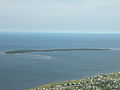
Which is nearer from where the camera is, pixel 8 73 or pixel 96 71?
pixel 8 73

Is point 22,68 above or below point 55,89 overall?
above

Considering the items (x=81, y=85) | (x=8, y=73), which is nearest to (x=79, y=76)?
(x=81, y=85)

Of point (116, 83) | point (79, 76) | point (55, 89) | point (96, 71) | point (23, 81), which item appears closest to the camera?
point (55, 89)

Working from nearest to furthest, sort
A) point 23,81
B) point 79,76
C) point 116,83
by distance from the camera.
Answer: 1. point 116,83
2. point 23,81
3. point 79,76

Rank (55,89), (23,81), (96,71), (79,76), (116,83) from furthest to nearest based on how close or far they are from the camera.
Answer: (96,71) → (79,76) → (23,81) → (116,83) → (55,89)

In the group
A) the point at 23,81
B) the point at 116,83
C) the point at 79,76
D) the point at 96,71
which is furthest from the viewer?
the point at 96,71

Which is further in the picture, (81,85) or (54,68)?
(54,68)

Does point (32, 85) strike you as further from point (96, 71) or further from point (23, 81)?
point (96, 71)

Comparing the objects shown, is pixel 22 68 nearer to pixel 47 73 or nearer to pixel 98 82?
pixel 47 73

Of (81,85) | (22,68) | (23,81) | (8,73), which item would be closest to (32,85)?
(23,81)
